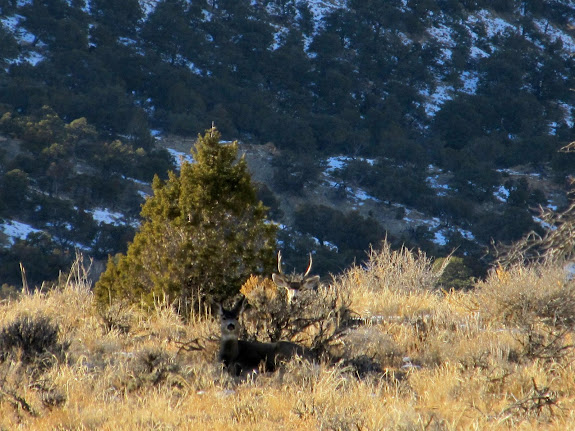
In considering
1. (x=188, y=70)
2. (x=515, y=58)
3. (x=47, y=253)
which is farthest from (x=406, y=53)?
(x=47, y=253)

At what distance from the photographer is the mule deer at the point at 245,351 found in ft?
14.1

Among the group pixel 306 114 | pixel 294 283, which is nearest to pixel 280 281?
pixel 294 283

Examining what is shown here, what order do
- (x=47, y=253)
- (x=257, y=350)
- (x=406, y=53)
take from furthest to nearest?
1. (x=406, y=53)
2. (x=47, y=253)
3. (x=257, y=350)

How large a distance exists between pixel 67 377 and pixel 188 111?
186 feet

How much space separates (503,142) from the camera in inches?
2579

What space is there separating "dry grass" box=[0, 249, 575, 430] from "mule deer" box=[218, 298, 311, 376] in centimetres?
12

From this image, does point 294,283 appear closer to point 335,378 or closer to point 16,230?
point 335,378

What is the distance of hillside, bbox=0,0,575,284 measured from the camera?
40.6 meters

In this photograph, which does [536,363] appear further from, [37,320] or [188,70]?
[188,70]

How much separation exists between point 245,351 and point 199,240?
1936mm

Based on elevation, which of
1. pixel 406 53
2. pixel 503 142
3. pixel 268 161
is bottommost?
pixel 268 161

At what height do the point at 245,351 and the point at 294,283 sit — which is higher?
the point at 294,283

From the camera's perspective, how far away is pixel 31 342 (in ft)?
15.1

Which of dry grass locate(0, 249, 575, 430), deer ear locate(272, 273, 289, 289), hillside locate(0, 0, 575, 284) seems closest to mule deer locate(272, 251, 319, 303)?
deer ear locate(272, 273, 289, 289)
